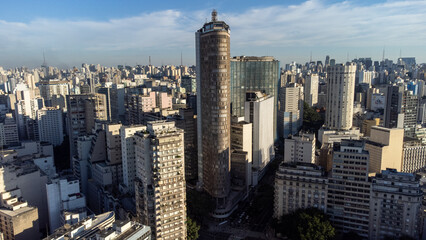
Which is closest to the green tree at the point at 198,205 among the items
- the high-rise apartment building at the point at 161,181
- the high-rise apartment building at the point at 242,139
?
the high-rise apartment building at the point at 161,181

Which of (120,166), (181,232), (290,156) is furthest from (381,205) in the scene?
(120,166)

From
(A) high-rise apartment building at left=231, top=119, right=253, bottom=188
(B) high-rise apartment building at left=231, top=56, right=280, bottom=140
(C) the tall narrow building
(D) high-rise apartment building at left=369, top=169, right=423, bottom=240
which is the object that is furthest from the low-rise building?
(B) high-rise apartment building at left=231, top=56, right=280, bottom=140

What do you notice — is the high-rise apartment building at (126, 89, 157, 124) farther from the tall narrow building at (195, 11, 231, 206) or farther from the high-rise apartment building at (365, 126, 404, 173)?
the high-rise apartment building at (365, 126, 404, 173)

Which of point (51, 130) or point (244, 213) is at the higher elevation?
point (51, 130)

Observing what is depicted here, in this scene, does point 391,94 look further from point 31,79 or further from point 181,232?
point 31,79

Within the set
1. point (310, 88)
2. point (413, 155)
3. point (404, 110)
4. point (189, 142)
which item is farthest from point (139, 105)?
point (310, 88)

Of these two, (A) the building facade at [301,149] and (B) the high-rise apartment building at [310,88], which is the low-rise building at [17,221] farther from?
(B) the high-rise apartment building at [310,88]
